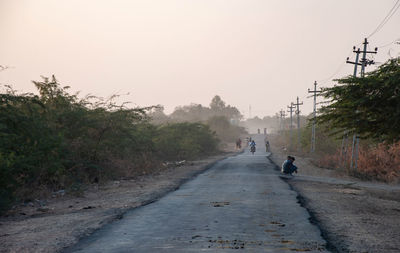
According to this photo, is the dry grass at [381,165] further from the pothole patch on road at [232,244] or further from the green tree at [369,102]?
the pothole patch on road at [232,244]

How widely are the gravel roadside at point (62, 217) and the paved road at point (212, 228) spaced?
460mm

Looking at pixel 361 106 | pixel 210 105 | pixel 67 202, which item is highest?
pixel 210 105

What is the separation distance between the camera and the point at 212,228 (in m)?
8.26

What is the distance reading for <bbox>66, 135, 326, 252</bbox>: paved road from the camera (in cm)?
684

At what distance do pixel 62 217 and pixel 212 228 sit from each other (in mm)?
4061

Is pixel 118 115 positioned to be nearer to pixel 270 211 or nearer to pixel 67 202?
pixel 67 202

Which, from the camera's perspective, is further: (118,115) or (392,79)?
(118,115)

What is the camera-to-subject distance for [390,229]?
8.95 m

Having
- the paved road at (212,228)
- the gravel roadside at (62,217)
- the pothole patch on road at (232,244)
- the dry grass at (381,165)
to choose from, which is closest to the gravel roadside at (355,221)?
the paved road at (212,228)

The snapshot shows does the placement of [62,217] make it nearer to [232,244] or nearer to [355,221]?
[232,244]

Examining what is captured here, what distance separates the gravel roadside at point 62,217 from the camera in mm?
7461

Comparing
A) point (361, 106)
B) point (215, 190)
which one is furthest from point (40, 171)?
point (361, 106)

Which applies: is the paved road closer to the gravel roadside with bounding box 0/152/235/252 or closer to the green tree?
the gravel roadside with bounding box 0/152/235/252

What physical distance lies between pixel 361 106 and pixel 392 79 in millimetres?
1472
